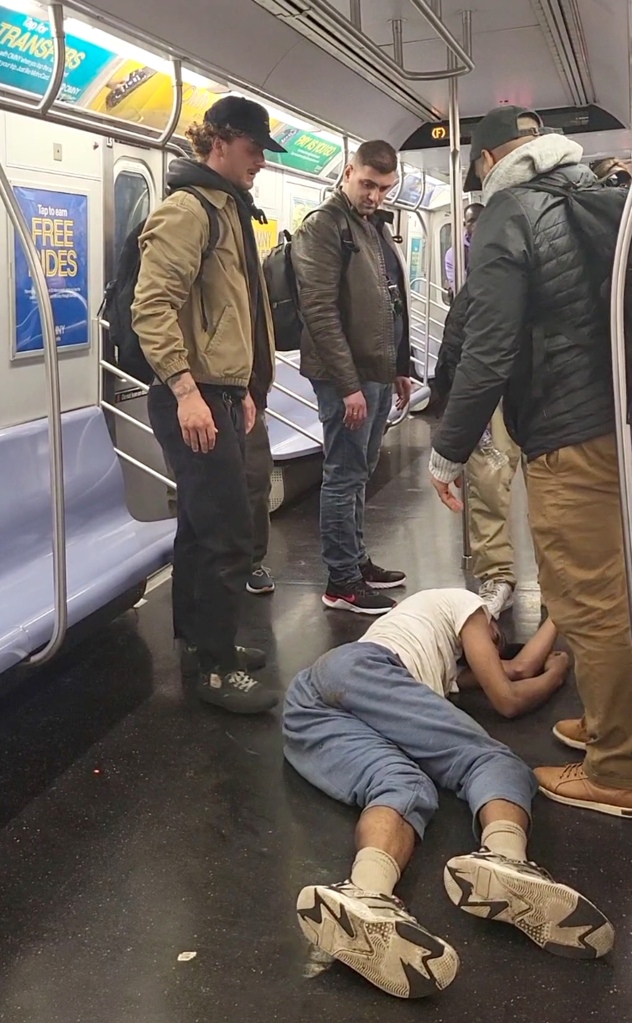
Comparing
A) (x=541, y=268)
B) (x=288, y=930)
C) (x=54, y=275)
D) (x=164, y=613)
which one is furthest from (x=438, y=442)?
(x=54, y=275)

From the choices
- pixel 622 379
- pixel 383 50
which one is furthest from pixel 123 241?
pixel 622 379

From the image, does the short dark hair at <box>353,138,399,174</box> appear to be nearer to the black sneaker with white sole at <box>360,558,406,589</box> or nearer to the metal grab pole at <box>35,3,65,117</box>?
the metal grab pole at <box>35,3,65,117</box>

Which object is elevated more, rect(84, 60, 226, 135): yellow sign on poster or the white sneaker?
rect(84, 60, 226, 135): yellow sign on poster

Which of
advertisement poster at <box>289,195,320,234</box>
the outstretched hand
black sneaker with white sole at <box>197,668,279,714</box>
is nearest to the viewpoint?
the outstretched hand

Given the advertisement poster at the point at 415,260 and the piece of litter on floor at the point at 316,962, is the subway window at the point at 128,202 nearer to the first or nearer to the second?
the piece of litter on floor at the point at 316,962

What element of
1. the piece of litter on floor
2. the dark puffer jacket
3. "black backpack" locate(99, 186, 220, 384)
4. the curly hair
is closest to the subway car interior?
the piece of litter on floor

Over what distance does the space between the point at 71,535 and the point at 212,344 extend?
1.38 metres

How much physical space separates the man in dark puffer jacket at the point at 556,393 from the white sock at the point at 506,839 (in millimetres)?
464

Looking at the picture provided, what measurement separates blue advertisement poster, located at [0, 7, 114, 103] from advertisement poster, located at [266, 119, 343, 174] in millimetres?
1962

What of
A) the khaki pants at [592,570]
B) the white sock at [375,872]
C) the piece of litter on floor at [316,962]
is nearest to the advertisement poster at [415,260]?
the khaki pants at [592,570]

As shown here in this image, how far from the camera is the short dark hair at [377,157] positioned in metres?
3.78

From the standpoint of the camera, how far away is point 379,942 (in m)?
1.84

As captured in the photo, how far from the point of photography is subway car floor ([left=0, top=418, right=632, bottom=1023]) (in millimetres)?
1916

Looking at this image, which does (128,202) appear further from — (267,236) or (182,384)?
(182,384)
